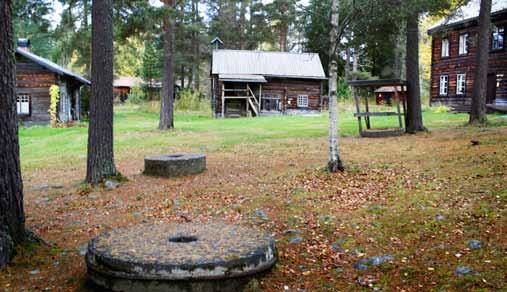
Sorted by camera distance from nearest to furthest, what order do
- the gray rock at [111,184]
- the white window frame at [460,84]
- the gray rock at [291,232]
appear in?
the gray rock at [291,232]
the gray rock at [111,184]
the white window frame at [460,84]

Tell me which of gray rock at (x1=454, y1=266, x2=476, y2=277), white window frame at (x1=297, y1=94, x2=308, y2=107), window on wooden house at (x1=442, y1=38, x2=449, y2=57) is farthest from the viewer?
white window frame at (x1=297, y1=94, x2=308, y2=107)

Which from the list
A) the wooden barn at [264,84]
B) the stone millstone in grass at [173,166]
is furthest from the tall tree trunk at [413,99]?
the wooden barn at [264,84]

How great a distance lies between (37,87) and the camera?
2823 cm

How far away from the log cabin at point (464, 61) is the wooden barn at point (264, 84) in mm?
8684

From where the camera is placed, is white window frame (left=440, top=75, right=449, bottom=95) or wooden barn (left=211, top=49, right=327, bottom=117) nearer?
white window frame (left=440, top=75, right=449, bottom=95)

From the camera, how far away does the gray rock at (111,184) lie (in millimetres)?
9045

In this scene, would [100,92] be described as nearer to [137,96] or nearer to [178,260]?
[178,260]

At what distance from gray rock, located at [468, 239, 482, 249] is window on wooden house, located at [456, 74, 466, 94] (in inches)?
1122

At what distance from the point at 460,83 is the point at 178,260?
31037 millimetres

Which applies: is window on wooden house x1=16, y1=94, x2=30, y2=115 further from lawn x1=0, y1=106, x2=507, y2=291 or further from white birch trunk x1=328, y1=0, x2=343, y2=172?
white birch trunk x1=328, y1=0, x2=343, y2=172

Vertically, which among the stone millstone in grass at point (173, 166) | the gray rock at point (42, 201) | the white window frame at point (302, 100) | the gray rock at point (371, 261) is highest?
the white window frame at point (302, 100)

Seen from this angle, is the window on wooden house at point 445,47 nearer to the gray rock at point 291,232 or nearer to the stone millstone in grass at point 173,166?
the stone millstone in grass at point 173,166

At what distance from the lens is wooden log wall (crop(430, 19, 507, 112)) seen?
27938mm

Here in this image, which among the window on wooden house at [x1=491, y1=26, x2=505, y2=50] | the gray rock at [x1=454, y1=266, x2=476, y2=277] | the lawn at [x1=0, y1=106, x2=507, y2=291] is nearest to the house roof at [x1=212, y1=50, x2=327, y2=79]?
the window on wooden house at [x1=491, y1=26, x2=505, y2=50]
